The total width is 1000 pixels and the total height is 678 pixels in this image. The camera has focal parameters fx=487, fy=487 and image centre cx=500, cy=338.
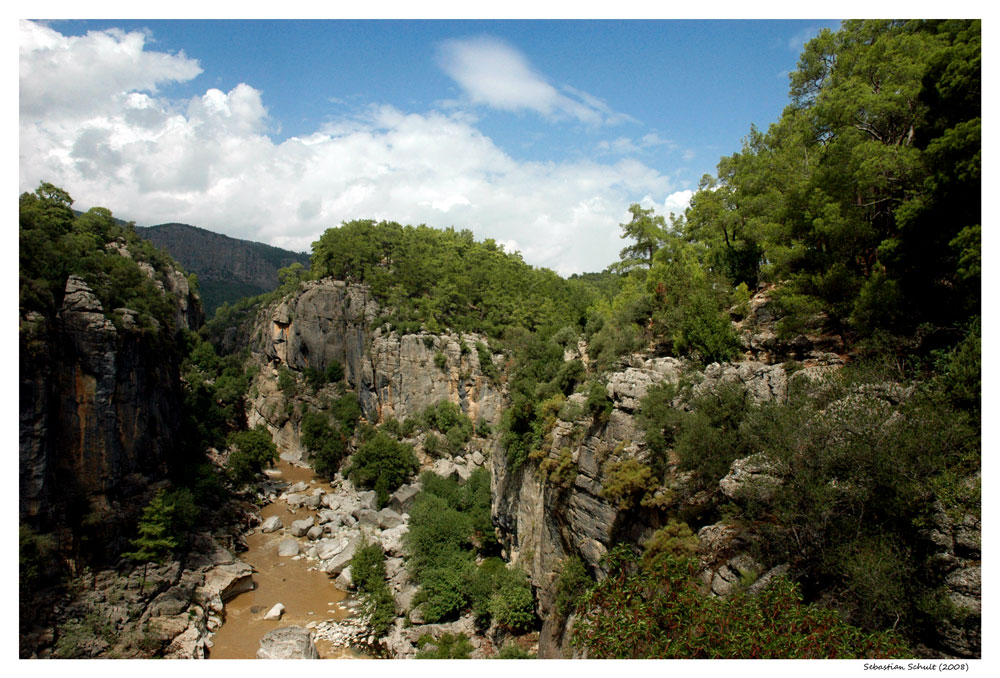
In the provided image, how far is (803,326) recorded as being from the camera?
15.9 meters

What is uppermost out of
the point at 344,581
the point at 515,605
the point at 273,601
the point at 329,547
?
the point at 515,605

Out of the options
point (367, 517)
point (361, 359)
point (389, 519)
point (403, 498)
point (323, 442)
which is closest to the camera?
point (389, 519)

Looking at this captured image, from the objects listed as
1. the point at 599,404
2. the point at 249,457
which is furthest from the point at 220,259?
the point at 599,404

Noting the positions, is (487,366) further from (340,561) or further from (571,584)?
(571,584)

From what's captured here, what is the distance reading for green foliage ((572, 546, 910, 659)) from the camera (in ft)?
24.3

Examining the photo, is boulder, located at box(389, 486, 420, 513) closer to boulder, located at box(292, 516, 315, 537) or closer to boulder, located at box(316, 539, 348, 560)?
boulder, located at box(316, 539, 348, 560)

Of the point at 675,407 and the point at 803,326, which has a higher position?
the point at 803,326

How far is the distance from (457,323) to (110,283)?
2859 centimetres

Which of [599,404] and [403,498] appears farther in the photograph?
[403,498]

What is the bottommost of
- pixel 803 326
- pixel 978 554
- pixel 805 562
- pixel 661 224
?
pixel 805 562

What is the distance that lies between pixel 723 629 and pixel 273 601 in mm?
26792

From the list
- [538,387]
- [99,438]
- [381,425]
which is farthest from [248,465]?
[538,387]

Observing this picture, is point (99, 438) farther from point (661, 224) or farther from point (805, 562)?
point (661, 224)

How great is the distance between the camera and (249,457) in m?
41.3
